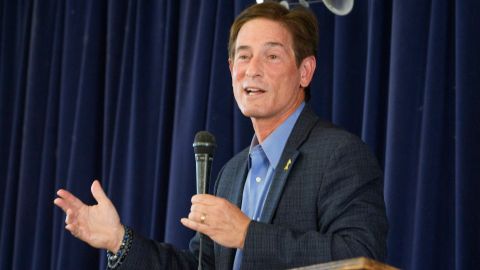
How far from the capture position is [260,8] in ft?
9.34

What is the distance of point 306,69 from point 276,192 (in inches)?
20.5

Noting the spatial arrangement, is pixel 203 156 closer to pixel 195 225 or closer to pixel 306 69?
pixel 195 225

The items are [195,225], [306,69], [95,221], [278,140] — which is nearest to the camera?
[195,225]

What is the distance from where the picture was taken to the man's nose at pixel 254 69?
2.71 meters

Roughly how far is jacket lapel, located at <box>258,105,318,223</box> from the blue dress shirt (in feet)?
0.17

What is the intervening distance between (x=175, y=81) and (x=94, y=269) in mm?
1095

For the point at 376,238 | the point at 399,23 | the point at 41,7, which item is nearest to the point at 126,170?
the point at 41,7

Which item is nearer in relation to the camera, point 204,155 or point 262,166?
point 204,155

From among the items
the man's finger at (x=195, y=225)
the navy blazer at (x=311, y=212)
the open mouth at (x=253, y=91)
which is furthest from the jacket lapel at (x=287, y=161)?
the man's finger at (x=195, y=225)

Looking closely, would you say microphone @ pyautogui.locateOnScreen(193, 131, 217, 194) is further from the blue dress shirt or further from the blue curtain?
the blue curtain

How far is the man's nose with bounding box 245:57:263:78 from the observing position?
8.89 feet

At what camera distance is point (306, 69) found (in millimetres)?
2848

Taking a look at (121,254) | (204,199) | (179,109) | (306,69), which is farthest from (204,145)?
(179,109)

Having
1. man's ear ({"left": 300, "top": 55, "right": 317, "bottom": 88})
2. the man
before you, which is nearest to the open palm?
the man
